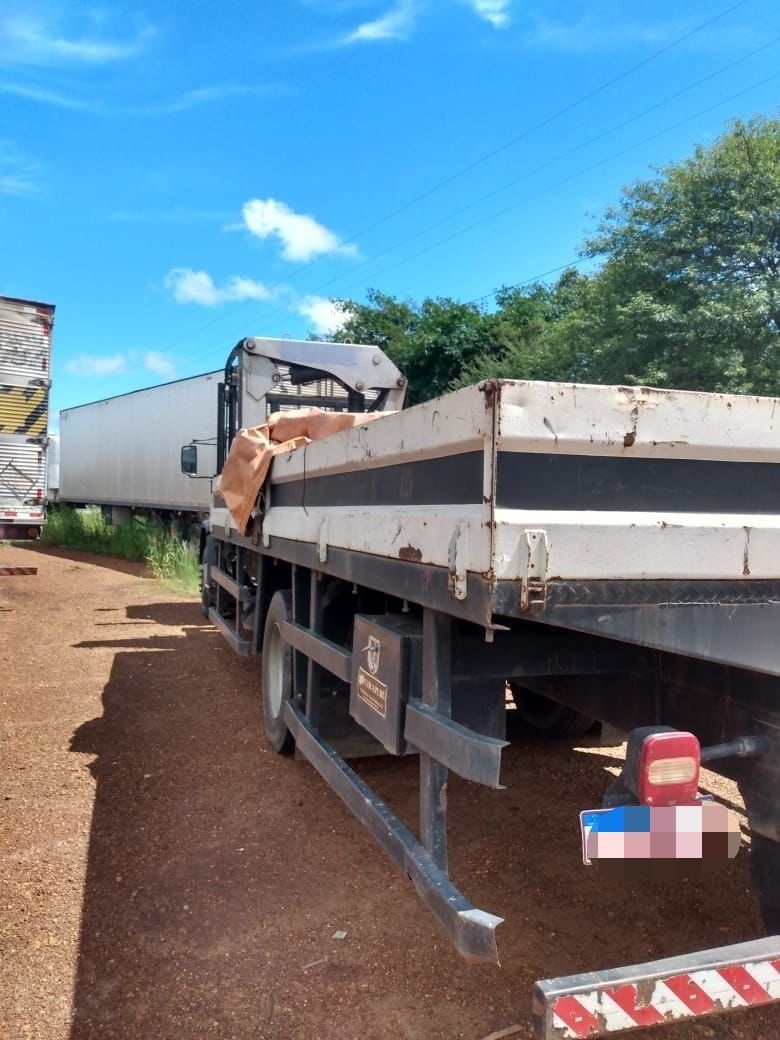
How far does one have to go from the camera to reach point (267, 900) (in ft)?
10.9

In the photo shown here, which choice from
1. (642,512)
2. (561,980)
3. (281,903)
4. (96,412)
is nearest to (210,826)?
(281,903)

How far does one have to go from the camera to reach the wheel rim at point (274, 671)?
15.8 ft

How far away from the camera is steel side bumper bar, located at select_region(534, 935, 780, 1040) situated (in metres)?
1.82

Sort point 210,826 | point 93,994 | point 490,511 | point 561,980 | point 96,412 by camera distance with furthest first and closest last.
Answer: point 96,412
point 210,826
point 93,994
point 490,511
point 561,980

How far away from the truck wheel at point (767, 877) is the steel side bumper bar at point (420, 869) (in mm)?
822

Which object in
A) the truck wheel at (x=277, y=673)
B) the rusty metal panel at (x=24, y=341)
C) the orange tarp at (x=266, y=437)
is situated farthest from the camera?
the rusty metal panel at (x=24, y=341)

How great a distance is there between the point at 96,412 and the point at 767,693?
23.9 m

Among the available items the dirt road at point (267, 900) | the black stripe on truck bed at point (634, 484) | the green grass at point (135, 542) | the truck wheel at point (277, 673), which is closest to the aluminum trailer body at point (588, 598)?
the black stripe on truck bed at point (634, 484)

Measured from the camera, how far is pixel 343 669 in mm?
Answer: 3348

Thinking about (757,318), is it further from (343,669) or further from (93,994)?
(93,994)

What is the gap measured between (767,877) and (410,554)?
1.41 m

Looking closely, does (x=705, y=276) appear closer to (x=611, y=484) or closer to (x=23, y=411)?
(x=23, y=411)

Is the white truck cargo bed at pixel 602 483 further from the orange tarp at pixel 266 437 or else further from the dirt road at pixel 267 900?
the orange tarp at pixel 266 437

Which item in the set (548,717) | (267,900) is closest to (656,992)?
(267,900)
